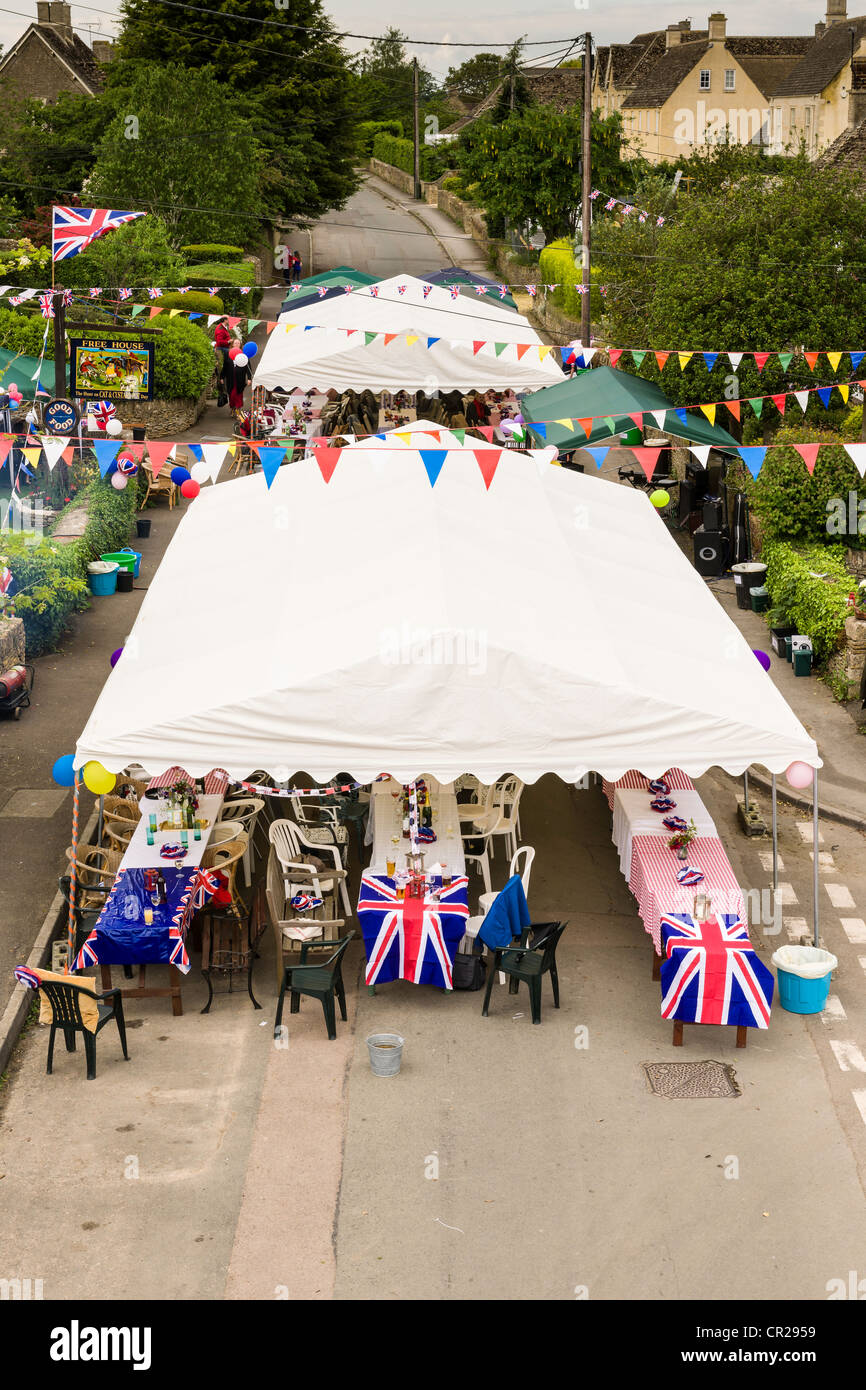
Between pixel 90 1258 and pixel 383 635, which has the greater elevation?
pixel 383 635

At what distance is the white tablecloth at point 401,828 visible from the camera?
10.5m

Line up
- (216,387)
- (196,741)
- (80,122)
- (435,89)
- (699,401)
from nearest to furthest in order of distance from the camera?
(196,741) < (699,401) < (216,387) < (80,122) < (435,89)

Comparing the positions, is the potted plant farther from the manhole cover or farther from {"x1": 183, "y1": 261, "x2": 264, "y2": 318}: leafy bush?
{"x1": 183, "y1": 261, "x2": 264, "y2": 318}: leafy bush

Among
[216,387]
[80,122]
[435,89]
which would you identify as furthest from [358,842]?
[435,89]

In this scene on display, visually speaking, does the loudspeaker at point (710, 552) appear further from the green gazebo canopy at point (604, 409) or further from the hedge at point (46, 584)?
the hedge at point (46, 584)

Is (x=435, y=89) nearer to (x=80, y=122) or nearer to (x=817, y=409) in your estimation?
(x=80, y=122)

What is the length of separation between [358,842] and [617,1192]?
5033 mm

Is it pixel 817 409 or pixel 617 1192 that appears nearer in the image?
pixel 617 1192

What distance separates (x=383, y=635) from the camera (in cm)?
970

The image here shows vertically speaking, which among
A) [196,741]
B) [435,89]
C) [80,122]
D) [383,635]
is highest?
[435,89]

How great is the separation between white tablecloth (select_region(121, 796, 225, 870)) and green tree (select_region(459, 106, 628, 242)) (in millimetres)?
33553

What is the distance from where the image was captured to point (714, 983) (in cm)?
921

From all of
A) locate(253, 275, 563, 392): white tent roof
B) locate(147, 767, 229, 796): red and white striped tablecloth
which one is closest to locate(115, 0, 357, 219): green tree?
locate(253, 275, 563, 392): white tent roof

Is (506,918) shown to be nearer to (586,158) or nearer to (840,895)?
(840,895)
